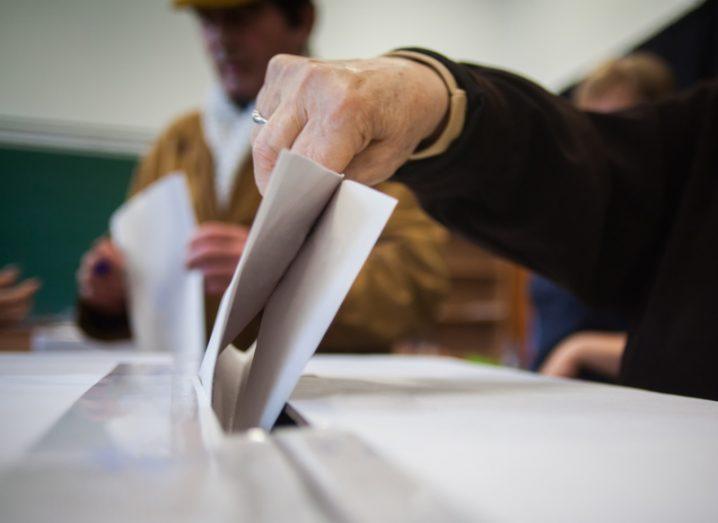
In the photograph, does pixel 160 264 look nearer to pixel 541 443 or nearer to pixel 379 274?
pixel 379 274

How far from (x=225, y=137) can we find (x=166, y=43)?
1.89 m

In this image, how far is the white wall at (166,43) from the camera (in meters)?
2.49

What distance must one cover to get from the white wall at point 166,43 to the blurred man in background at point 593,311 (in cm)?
128

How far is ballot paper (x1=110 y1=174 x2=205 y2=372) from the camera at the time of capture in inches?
30.3

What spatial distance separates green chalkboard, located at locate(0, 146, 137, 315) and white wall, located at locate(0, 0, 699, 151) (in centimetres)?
16

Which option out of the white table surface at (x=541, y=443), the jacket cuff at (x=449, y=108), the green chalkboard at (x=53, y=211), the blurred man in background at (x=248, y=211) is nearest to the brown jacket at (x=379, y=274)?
the blurred man in background at (x=248, y=211)

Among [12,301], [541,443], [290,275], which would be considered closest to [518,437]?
[541,443]

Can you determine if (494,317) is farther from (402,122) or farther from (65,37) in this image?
(402,122)

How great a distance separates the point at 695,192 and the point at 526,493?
55 cm

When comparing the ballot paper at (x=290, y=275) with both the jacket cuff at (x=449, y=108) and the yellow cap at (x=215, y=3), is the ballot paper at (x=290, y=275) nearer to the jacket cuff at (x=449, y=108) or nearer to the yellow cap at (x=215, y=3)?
the jacket cuff at (x=449, y=108)

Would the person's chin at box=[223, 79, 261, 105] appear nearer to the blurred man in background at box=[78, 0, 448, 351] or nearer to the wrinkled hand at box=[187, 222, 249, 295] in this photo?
the blurred man in background at box=[78, 0, 448, 351]

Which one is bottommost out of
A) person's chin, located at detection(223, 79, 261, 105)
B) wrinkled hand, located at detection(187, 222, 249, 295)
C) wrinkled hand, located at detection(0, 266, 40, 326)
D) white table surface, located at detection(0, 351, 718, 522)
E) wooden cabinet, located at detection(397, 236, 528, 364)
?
wooden cabinet, located at detection(397, 236, 528, 364)

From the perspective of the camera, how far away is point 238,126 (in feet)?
3.72

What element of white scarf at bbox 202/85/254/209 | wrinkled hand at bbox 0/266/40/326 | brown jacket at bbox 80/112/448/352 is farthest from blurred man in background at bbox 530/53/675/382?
wrinkled hand at bbox 0/266/40/326
